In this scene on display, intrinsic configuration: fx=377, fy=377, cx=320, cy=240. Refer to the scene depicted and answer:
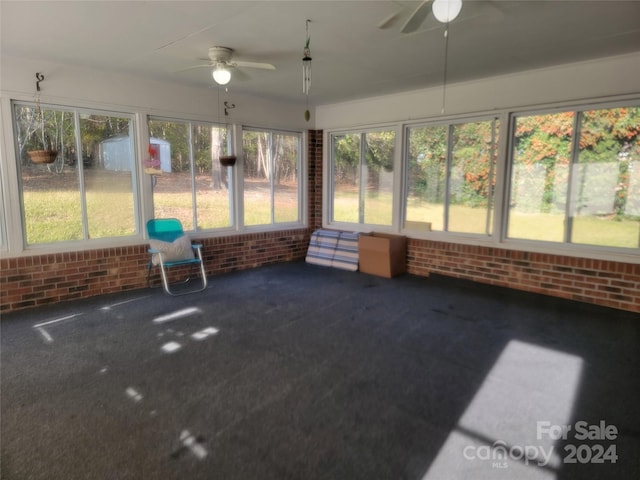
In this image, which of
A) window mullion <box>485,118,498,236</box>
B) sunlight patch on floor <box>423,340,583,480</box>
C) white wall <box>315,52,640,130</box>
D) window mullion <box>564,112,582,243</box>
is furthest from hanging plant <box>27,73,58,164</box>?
window mullion <box>564,112,582,243</box>

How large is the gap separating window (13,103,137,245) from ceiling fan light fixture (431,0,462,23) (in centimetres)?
385

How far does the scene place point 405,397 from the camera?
2428 mm

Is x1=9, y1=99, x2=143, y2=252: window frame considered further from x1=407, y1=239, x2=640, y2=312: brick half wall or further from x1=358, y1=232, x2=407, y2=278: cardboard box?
x1=407, y1=239, x2=640, y2=312: brick half wall

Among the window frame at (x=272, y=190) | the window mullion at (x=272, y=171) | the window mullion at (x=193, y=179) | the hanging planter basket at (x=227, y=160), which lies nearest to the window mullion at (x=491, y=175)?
the window frame at (x=272, y=190)

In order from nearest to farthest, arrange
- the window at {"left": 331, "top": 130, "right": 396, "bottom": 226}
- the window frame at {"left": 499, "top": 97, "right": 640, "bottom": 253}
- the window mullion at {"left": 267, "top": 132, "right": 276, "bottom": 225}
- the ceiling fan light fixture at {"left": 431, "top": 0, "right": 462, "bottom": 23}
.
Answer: the ceiling fan light fixture at {"left": 431, "top": 0, "right": 462, "bottom": 23}, the window frame at {"left": 499, "top": 97, "right": 640, "bottom": 253}, the window at {"left": 331, "top": 130, "right": 396, "bottom": 226}, the window mullion at {"left": 267, "top": 132, "right": 276, "bottom": 225}

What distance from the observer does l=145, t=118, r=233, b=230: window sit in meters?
4.92

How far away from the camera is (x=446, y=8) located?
2.15 m

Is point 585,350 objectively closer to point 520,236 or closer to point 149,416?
point 520,236

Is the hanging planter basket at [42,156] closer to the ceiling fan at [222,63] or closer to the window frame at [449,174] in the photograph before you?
the ceiling fan at [222,63]

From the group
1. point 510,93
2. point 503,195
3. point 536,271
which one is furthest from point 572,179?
point 510,93

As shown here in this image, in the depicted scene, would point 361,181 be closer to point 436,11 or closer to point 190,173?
point 190,173

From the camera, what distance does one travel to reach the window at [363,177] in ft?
19.2

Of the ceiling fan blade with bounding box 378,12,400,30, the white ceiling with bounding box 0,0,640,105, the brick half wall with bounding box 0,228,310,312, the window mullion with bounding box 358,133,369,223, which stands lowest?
the brick half wall with bounding box 0,228,310,312

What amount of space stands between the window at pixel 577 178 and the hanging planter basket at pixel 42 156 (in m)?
5.15
